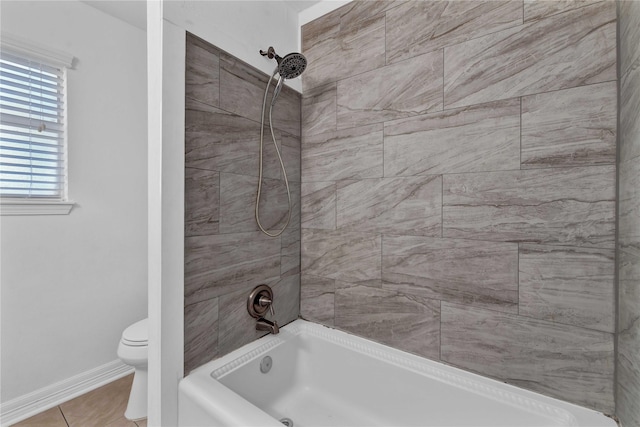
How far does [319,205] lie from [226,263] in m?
0.59

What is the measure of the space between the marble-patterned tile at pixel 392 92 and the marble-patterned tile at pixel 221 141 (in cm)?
45

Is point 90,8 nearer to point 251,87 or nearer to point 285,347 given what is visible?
point 251,87

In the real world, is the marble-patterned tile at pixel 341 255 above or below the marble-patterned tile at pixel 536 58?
below

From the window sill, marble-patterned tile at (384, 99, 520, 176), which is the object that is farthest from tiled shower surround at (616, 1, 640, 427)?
A: the window sill

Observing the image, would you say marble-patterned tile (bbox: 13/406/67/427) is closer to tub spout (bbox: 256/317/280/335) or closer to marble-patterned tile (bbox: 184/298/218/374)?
marble-patterned tile (bbox: 184/298/218/374)

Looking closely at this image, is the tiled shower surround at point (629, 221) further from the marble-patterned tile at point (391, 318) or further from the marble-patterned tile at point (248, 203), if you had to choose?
the marble-patterned tile at point (248, 203)

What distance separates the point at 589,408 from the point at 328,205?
1258mm

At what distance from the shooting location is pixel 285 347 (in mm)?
1431

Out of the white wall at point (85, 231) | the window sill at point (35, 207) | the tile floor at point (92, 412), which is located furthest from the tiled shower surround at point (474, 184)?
the window sill at point (35, 207)

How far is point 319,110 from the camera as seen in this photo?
1.58 meters

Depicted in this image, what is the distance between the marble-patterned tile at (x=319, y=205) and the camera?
60.3 inches

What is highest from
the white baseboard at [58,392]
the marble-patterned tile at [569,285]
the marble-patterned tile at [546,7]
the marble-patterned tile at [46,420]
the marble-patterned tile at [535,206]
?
the marble-patterned tile at [546,7]

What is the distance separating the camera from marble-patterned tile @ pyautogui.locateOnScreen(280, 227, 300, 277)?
1542mm

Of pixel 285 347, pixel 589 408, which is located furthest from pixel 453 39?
pixel 285 347
